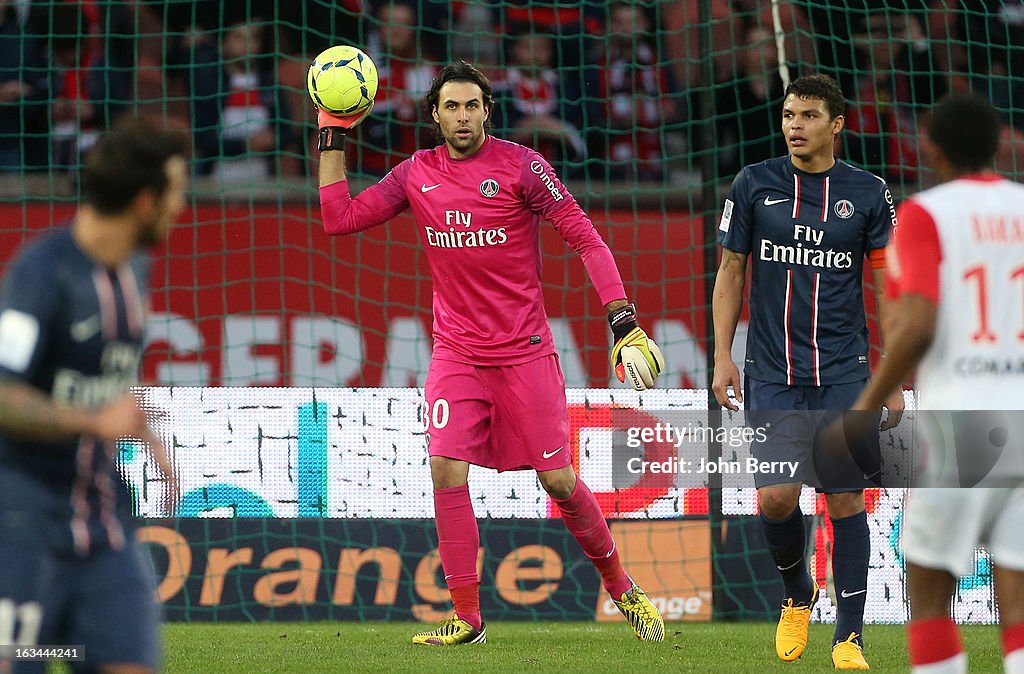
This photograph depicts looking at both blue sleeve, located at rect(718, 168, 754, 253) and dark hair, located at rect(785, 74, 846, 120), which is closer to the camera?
dark hair, located at rect(785, 74, 846, 120)

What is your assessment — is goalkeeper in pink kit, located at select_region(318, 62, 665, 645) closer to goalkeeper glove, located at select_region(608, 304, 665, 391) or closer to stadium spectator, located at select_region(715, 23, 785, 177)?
goalkeeper glove, located at select_region(608, 304, 665, 391)

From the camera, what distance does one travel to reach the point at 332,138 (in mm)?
6270

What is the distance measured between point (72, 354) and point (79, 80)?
26.1 feet

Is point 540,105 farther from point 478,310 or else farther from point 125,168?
point 125,168

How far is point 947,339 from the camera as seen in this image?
11.4ft

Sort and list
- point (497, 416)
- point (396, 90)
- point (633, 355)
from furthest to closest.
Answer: point (396, 90) → point (497, 416) → point (633, 355)

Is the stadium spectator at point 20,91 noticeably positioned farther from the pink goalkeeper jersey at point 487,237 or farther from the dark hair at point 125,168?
the dark hair at point 125,168

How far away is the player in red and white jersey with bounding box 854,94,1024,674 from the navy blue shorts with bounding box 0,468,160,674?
174 centimetres

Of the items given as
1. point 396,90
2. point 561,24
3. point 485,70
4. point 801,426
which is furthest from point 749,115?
point 801,426

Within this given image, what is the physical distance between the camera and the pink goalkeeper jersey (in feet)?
20.6

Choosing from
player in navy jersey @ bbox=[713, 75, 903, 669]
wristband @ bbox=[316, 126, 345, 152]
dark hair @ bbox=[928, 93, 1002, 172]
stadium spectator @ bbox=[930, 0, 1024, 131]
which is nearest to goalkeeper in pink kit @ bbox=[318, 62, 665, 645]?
wristband @ bbox=[316, 126, 345, 152]

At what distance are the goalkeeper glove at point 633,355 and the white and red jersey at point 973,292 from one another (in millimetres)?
2513

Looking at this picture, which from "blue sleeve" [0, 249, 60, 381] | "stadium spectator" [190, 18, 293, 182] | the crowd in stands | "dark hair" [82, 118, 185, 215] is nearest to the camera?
"blue sleeve" [0, 249, 60, 381]

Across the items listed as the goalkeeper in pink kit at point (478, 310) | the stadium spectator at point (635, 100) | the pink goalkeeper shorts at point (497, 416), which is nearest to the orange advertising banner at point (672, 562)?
the goalkeeper in pink kit at point (478, 310)
